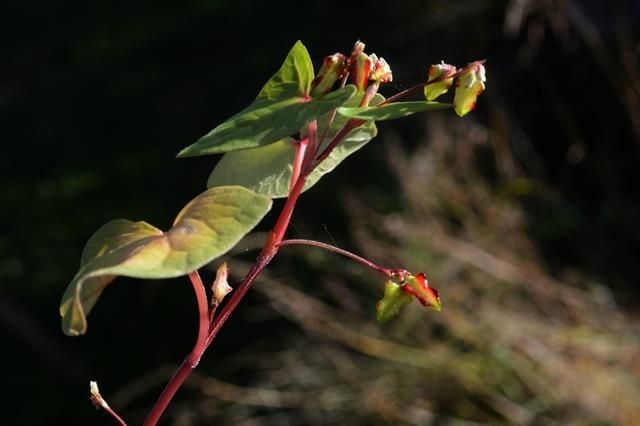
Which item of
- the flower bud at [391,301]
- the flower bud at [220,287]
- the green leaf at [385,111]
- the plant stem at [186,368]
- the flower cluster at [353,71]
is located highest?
the flower cluster at [353,71]

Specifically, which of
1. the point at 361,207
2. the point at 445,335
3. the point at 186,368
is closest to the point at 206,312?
the point at 186,368

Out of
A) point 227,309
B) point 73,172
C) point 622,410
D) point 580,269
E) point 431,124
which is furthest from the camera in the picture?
point 73,172

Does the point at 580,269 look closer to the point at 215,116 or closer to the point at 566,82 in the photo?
the point at 566,82

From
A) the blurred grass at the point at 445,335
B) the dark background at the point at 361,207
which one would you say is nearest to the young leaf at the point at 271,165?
the dark background at the point at 361,207

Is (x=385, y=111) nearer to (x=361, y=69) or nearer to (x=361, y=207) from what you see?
(x=361, y=69)

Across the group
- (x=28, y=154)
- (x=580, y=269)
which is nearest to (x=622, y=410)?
(x=580, y=269)

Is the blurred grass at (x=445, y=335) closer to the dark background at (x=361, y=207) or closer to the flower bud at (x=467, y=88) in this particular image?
the dark background at (x=361, y=207)
